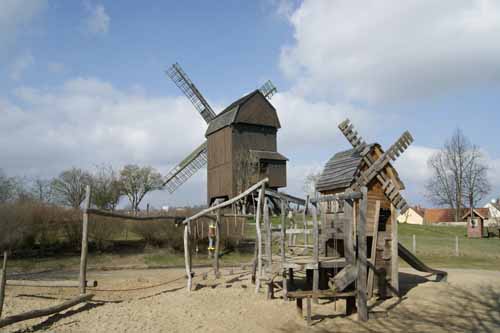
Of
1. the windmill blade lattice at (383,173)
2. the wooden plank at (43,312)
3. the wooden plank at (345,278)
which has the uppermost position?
the windmill blade lattice at (383,173)

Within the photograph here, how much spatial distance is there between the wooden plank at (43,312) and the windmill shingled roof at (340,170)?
762 cm

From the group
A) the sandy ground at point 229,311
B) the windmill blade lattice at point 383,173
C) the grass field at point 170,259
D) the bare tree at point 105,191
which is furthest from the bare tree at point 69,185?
the windmill blade lattice at point 383,173

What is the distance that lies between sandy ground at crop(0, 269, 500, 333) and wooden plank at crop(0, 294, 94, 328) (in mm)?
163

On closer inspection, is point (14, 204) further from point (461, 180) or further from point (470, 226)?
point (461, 180)

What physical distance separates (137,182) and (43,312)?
143ft

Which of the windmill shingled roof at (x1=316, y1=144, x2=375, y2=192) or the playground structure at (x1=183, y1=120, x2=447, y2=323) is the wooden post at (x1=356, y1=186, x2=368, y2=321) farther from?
the windmill shingled roof at (x1=316, y1=144, x2=375, y2=192)

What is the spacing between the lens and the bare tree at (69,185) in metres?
46.8

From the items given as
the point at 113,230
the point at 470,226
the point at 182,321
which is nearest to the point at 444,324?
the point at 182,321

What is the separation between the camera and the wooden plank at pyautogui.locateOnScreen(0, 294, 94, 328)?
8344 mm

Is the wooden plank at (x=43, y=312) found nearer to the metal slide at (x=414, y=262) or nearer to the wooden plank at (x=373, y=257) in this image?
the wooden plank at (x=373, y=257)

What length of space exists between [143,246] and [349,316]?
15351 millimetres

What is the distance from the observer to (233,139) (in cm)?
3316

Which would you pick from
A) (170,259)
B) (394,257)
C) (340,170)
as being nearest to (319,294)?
(394,257)

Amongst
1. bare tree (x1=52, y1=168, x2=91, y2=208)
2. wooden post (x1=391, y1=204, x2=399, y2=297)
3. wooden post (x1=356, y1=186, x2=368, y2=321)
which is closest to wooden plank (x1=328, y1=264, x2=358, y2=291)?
wooden post (x1=356, y1=186, x2=368, y2=321)
